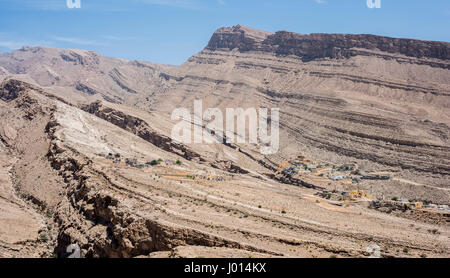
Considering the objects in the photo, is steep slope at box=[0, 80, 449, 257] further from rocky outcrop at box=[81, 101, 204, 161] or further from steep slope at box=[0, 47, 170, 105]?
steep slope at box=[0, 47, 170, 105]

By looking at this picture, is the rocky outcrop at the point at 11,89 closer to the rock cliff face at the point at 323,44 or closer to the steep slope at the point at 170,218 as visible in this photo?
the steep slope at the point at 170,218

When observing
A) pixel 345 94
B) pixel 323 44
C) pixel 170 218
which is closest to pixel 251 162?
pixel 345 94

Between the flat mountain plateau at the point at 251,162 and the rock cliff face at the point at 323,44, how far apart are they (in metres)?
0.37

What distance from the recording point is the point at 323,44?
11062cm

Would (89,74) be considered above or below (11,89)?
above

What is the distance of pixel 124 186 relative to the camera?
27.5 meters

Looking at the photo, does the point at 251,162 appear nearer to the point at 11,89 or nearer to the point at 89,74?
the point at 11,89

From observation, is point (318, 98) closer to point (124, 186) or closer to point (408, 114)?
point (408, 114)

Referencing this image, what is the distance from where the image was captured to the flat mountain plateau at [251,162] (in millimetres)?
22609

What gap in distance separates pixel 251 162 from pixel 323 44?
59.9 metres

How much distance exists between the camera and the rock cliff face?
96250 millimetres

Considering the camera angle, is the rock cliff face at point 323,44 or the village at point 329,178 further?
the rock cliff face at point 323,44

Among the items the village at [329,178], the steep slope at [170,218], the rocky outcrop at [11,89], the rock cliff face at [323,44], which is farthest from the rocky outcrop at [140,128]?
the rock cliff face at [323,44]
